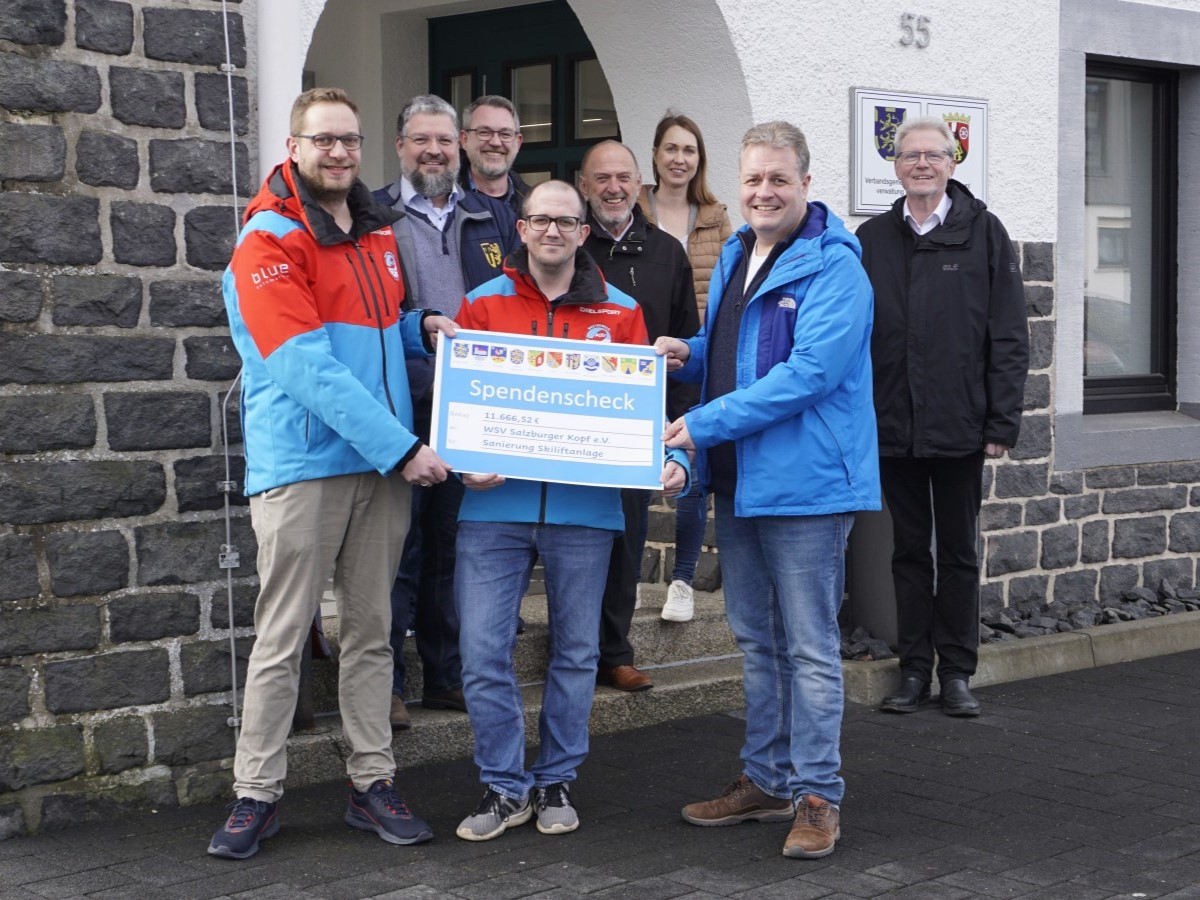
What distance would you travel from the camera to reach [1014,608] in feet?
26.2

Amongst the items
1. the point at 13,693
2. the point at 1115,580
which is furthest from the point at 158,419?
the point at 1115,580

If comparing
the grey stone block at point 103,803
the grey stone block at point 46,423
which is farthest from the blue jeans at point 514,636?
the grey stone block at point 46,423

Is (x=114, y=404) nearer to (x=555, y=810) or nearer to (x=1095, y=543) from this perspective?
(x=555, y=810)

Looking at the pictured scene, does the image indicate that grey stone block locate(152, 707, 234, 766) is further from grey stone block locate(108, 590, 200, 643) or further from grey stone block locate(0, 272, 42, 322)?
grey stone block locate(0, 272, 42, 322)

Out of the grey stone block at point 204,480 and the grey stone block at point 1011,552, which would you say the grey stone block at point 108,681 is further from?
the grey stone block at point 1011,552

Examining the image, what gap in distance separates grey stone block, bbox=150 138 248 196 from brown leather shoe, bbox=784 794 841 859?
8.31ft

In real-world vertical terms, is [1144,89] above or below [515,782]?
above

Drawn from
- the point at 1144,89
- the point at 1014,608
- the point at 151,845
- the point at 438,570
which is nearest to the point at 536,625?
the point at 438,570

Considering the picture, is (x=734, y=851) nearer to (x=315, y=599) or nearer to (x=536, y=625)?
(x=315, y=599)

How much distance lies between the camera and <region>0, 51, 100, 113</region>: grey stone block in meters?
4.79

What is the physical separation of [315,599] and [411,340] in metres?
0.82

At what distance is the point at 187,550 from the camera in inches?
203

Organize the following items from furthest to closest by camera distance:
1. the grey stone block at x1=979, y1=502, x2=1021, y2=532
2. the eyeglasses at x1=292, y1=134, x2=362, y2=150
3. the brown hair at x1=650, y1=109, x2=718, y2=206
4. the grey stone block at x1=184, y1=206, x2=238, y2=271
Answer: the grey stone block at x1=979, y1=502, x2=1021, y2=532 < the brown hair at x1=650, y1=109, x2=718, y2=206 < the grey stone block at x1=184, y1=206, x2=238, y2=271 < the eyeglasses at x1=292, y1=134, x2=362, y2=150

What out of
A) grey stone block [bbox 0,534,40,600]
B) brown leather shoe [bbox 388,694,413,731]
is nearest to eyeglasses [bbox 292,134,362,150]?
grey stone block [bbox 0,534,40,600]
